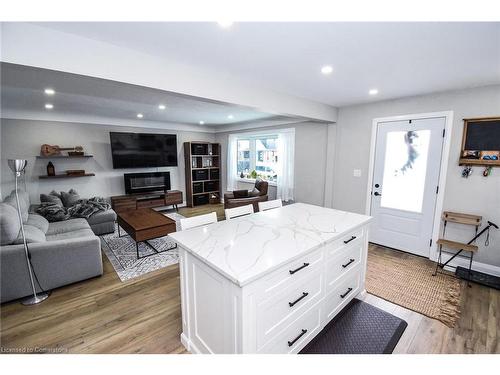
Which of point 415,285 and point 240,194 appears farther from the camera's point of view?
point 240,194

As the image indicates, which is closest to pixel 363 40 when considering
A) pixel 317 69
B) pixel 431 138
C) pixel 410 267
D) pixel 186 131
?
pixel 317 69

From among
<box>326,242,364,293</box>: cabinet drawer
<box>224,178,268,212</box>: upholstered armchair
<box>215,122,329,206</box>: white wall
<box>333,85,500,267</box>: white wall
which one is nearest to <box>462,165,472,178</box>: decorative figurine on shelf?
<box>333,85,500,267</box>: white wall

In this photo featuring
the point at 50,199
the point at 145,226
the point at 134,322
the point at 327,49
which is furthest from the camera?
the point at 50,199

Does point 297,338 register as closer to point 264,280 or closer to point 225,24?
point 264,280

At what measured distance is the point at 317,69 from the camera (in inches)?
87.0

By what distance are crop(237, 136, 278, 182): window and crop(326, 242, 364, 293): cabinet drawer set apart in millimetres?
3604

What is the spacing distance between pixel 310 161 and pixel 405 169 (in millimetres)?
1695

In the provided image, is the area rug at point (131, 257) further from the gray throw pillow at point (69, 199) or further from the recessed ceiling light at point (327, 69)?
the recessed ceiling light at point (327, 69)

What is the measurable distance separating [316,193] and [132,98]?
12.0 feet

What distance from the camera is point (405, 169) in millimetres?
3320

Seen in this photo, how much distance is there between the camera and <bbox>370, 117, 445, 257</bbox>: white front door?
3.09 metres

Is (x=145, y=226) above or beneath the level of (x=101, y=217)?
above

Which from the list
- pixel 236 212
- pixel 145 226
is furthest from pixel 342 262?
pixel 145 226

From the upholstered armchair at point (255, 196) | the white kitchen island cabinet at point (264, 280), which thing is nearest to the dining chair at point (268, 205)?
the white kitchen island cabinet at point (264, 280)
